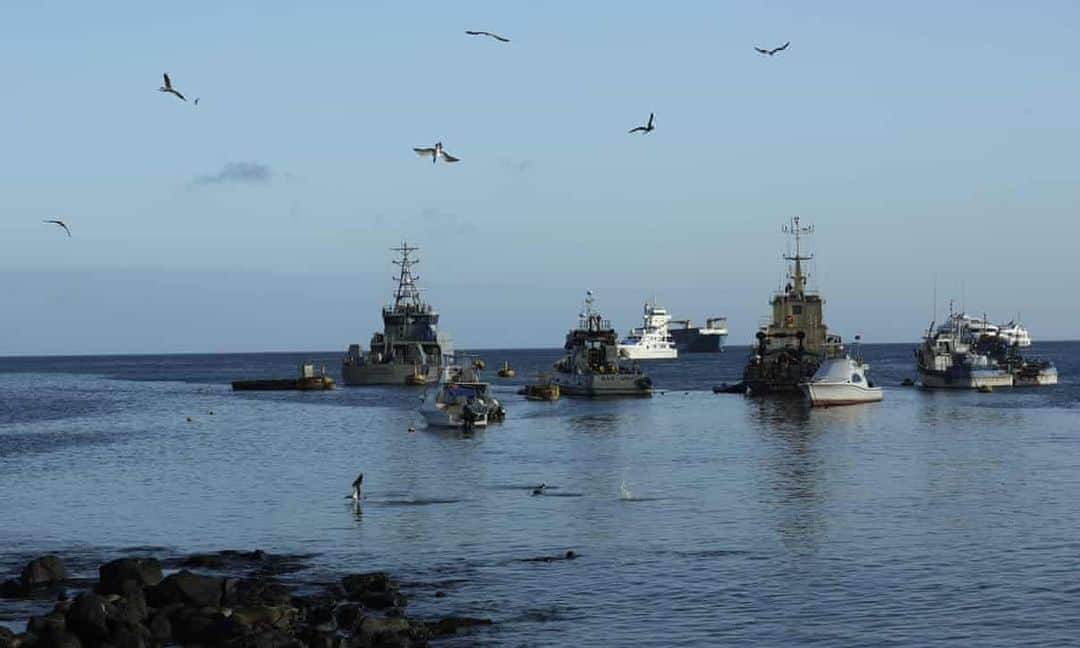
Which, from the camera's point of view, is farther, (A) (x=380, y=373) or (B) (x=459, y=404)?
(A) (x=380, y=373)

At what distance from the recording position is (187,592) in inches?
1368

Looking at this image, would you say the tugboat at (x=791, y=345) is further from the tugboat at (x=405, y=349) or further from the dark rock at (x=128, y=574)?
the dark rock at (x=128, y=574)

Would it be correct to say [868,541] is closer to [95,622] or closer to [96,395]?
[95,622]

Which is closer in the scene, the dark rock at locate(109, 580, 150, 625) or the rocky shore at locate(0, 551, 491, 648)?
the rocky shore at locate(0, 551, 491, 648)

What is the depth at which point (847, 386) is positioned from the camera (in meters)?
124

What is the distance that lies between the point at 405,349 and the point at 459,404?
265ft

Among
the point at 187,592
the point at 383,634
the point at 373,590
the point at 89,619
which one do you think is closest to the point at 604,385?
the point at 373,590

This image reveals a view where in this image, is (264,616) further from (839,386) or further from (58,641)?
(839,386)

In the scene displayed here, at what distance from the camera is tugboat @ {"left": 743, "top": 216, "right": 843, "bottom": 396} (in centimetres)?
14562

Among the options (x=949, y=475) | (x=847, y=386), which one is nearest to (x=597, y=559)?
(x=949, y=475)

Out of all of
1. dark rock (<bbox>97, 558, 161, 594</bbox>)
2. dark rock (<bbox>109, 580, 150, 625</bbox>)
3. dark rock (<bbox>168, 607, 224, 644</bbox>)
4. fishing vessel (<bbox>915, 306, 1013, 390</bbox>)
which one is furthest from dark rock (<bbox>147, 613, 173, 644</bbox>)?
fishing vessel (<bbox>915, 306, 1013, 390</bbox>)

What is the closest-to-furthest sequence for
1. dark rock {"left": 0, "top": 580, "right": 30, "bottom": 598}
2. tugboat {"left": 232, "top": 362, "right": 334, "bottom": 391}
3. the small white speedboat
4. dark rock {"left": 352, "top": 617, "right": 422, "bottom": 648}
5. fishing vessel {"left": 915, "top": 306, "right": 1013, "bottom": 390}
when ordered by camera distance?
1. dark rock {"left": 352, "top": 617, "right": 422, "bottom": 648}
2. dark rock {"left": 0, "top": 580, "right": 30, "bottom": 598}
3. the small white speedboat
4. fishing vessel {"left": 915, "top": 306, "right": 1013, "bottom": 390}
5. tugboat {"left": 232, "top": 362, "right": 334, "bottom": 391}

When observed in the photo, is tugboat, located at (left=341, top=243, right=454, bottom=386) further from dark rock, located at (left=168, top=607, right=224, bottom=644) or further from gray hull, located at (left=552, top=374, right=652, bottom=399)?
dark rock, located at (left=168, top=607, right=224, bottom=644)

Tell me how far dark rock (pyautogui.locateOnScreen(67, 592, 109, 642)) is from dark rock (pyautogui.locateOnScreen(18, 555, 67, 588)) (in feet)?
22.5
